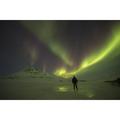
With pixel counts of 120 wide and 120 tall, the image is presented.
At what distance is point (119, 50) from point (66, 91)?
2.07 ft

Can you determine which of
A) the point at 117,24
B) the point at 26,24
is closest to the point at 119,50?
the point at 117,24

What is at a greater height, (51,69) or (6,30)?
(6,30)

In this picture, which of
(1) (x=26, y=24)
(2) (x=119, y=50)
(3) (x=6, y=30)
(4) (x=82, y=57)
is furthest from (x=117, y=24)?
(3) (x=6, y=30)

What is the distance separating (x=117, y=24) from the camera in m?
2.76

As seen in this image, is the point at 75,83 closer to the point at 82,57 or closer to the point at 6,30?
the point at 82,57

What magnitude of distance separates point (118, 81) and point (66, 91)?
50 cm
